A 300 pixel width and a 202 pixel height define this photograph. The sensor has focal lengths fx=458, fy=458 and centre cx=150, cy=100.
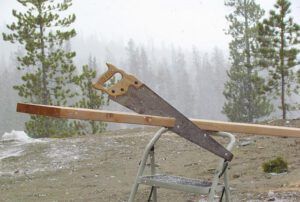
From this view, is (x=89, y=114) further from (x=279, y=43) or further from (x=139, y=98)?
(x=279, y=43)

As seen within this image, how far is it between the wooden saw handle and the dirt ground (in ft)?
11.7

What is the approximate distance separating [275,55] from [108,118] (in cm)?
1618

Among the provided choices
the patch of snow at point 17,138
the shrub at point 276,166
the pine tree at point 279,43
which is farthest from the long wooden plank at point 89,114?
the pine tree at point 279,43

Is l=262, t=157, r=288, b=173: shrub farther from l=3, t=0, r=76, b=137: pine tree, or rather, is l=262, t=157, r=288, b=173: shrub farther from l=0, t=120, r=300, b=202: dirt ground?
l=3, t=0, r=76, b=137: pine tree

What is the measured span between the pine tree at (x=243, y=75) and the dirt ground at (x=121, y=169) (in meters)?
15.6

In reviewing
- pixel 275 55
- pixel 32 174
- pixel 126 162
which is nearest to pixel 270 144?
pixel 126 162

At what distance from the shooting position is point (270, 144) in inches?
418

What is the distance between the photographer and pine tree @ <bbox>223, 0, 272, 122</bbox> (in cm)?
2754

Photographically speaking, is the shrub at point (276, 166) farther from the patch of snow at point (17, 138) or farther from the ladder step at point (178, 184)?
the patch of snow at point (17, 138)

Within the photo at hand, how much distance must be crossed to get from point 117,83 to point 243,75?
27.2 meters

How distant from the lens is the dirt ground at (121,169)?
255 inches

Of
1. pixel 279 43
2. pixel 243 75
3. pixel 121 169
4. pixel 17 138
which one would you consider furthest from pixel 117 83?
pixel 243 75

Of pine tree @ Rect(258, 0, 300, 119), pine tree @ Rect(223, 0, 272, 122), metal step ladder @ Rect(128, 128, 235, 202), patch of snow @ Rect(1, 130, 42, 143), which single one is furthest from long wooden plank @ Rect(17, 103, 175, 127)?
pine tree @ Rect(223, 0, 272, 122)

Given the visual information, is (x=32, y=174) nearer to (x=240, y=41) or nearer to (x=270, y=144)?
(x=270, y=144)
